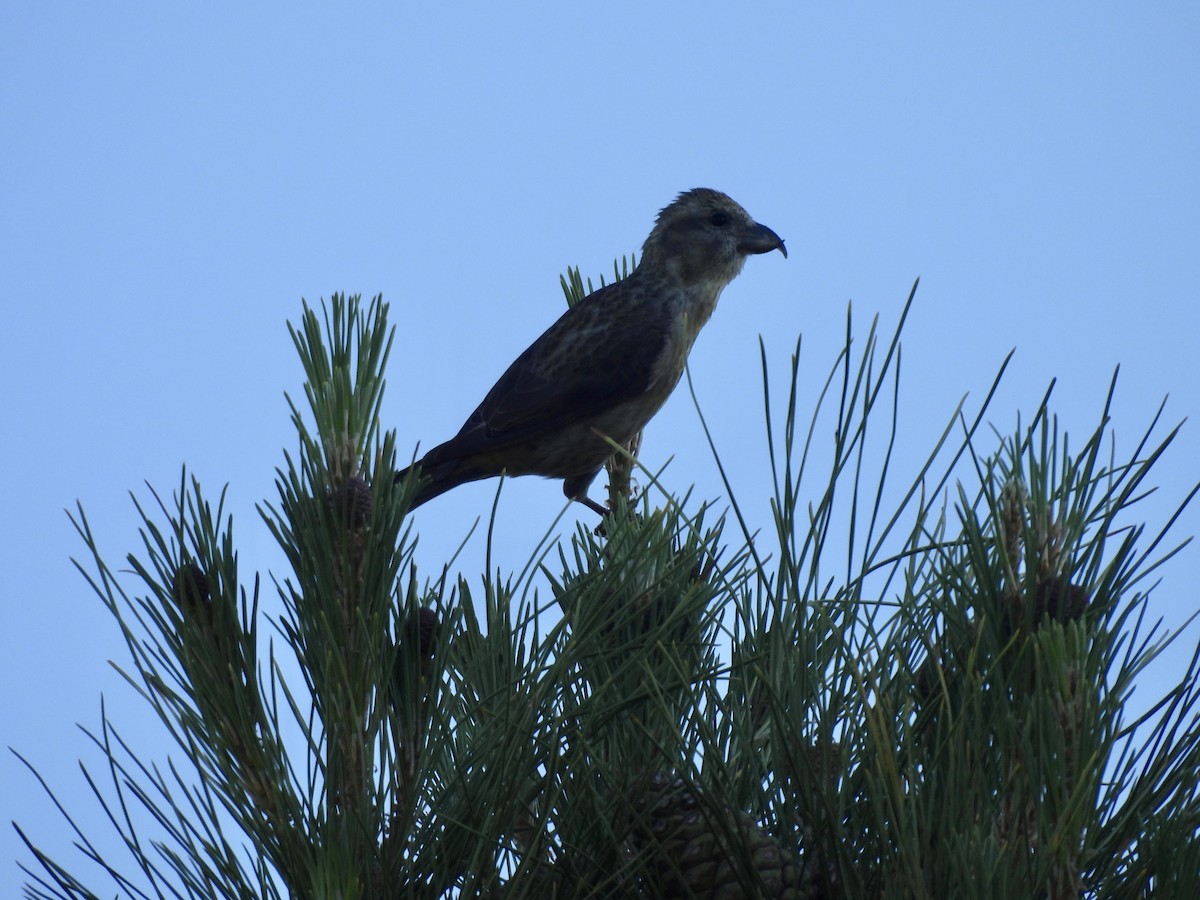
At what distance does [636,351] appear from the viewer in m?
7.30

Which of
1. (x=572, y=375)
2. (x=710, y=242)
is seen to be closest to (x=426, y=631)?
(x=572, y=375)

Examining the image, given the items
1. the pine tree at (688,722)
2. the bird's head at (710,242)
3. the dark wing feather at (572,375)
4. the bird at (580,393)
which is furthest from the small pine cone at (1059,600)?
the bird's head at (710,242)

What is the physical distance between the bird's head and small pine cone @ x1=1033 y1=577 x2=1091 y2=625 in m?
6.69

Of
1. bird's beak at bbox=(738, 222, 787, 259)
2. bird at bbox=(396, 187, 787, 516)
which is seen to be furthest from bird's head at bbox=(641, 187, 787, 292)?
bird at bbox=(396, 187, 787, 516)

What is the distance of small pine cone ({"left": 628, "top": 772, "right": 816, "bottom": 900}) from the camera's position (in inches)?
63.4

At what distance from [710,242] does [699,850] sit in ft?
22.5

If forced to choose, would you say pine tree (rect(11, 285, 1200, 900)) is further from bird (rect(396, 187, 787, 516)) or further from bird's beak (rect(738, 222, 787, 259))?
bird's beak (rect(738, 222, 787, 259))

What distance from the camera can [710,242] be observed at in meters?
8.29

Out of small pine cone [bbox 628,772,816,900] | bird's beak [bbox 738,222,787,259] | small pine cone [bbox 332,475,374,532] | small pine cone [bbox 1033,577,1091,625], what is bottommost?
small pine cone [bbox 628,772,816,900]

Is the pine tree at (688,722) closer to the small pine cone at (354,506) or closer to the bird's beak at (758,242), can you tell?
the small pine cone at (354,506)

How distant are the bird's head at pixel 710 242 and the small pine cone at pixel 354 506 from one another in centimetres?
648

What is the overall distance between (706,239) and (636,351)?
4.52ft

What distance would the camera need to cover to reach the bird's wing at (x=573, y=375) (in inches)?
277

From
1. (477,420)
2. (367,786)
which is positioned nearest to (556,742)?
(367,786)
